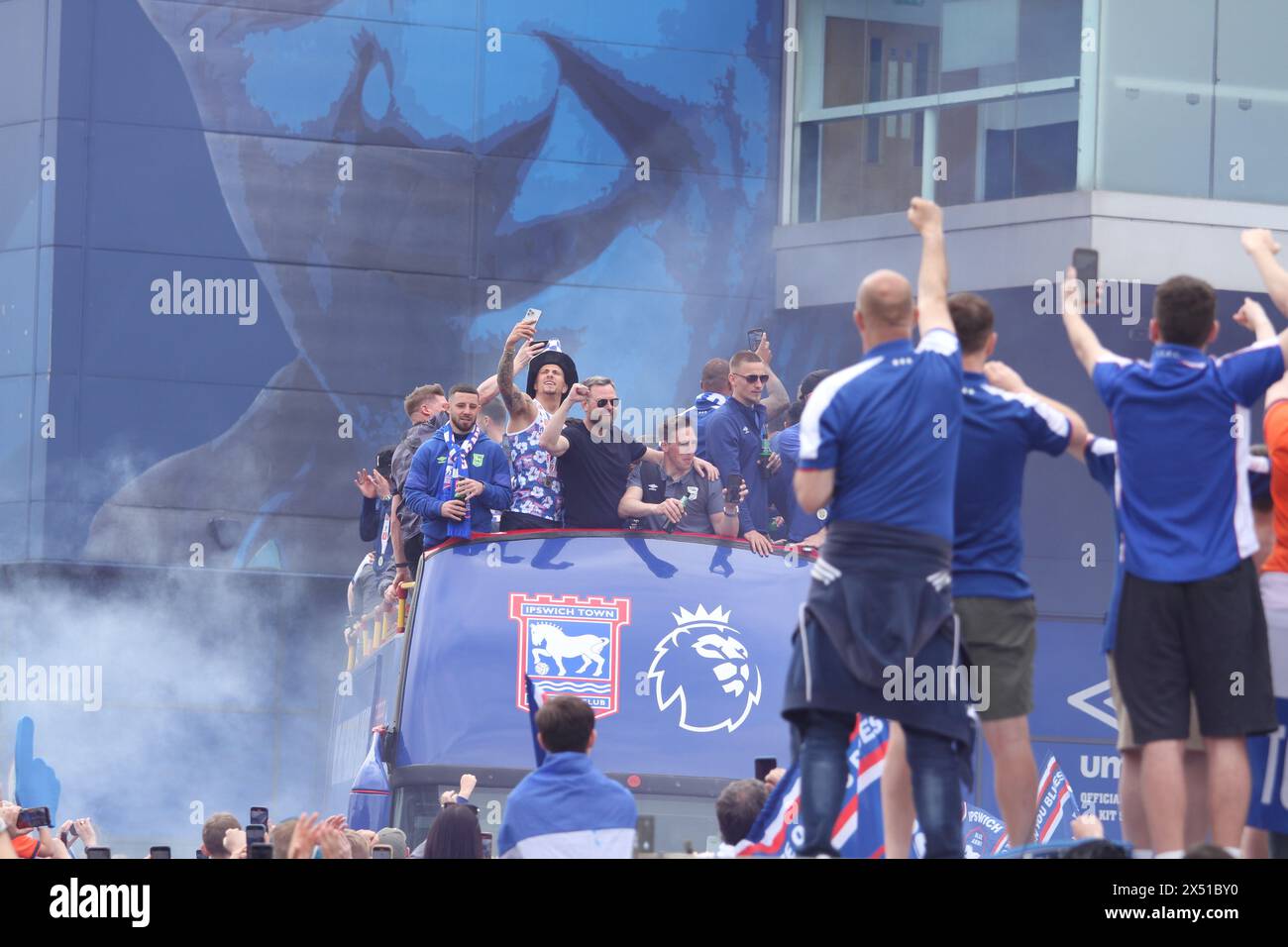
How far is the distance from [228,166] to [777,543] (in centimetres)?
1346

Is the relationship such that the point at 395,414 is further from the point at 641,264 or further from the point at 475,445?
the point at 475,445

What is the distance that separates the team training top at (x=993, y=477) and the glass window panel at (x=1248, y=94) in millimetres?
13160

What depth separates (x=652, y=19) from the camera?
949 inches

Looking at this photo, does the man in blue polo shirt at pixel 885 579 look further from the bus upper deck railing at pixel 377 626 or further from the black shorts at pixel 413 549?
the black shorts at pixel 413 549

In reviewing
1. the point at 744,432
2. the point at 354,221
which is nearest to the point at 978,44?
the point at 354,221

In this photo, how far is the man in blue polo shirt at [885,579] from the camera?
631cm

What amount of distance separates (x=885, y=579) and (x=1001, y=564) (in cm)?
58

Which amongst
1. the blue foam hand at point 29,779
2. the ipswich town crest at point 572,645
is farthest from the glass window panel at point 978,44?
the blue foam hand at point 29,779

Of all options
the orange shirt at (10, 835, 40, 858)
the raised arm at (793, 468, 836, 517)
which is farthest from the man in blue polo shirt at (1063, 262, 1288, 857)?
the orange shirt at (10, 835, 40, 858)

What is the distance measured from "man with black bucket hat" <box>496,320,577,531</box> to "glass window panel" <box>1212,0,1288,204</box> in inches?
378

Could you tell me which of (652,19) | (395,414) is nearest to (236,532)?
(395,414)

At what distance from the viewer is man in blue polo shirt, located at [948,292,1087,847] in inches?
262
